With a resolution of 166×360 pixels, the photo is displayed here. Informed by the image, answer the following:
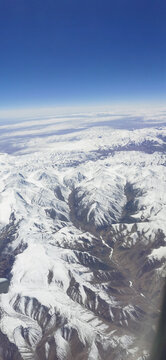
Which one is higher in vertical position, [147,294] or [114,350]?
[114,350]

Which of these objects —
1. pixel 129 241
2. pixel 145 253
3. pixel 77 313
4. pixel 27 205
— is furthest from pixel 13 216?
pixel 77 313

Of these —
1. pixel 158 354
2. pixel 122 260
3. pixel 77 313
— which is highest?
pixel 158 354

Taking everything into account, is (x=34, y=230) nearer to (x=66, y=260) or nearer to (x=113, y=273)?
(x=66, y=260)

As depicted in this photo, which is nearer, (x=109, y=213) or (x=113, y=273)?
(x=113, y=273)

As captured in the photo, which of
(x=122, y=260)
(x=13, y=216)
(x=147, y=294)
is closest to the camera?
(x=147, y=294)

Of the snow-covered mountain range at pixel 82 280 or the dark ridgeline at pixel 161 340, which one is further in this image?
the snow-covered mountain range at pixel 82 280

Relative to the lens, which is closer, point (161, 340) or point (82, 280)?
point (161, 340)

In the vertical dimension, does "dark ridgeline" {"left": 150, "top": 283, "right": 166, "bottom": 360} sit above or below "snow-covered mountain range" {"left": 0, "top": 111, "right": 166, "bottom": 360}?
above

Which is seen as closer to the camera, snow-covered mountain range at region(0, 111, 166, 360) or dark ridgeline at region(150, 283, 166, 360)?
dark ridgeline at region(150, 283, 166, 360)

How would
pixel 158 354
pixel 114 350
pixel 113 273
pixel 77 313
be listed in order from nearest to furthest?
pixel 158 354 → pixel 114 350 → pixel 77 313 → pixel 113 273

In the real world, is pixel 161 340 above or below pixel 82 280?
above

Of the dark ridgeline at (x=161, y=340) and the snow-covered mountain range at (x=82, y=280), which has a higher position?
the dark ridgeline at (x=161, y=340)
